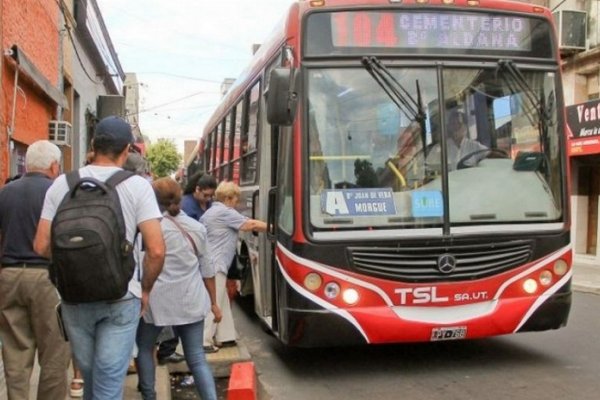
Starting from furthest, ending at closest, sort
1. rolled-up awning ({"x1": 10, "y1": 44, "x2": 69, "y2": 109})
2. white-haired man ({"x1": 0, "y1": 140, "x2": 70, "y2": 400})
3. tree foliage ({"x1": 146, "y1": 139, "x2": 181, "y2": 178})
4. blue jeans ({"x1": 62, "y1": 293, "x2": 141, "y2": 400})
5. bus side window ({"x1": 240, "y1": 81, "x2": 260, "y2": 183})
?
tree foliage ({"x1": 146, "y1": 139, "x2": 181, "y2": 178}) < rolled-up awning ({"x1": 10, "y1": 44, "x2": 69, "y2": 109}) < bus side window ({"x1": 240, "y1": 81, "x2": 260, "y2": 183}) < white-haired man ({"x1": 0, "y1": 140, "x2": 70, "y2": 400}) < blue jeans ({"x1": 62, "y1": 293, "x2": 141, "y2": 400})

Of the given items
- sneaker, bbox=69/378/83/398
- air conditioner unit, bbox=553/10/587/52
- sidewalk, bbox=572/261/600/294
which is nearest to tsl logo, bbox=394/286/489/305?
sneaker, bbox=69/378/83/398

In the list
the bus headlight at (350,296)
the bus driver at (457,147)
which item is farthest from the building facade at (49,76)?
the bus driver at (457,147)

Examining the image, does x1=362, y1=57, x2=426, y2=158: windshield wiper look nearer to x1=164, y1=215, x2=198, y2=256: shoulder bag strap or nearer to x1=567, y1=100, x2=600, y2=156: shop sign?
x1=164, y1=215, x2=198, y2=256: shoulder bag strap

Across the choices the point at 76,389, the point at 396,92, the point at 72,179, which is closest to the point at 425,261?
the point at 396,92

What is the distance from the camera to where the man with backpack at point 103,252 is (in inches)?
118

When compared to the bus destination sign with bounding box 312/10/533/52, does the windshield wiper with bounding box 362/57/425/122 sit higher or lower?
lower

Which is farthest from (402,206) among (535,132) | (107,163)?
(107,163)

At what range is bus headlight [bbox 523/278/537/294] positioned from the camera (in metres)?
5.73

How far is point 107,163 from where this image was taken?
132 inches

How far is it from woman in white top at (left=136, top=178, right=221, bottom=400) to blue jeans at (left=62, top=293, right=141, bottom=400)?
92 cm

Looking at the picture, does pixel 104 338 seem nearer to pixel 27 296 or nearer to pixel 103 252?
pixel 103 252

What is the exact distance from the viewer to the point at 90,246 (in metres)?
2.98

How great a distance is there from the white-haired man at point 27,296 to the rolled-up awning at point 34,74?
5.17 meters

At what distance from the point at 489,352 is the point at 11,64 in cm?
691
